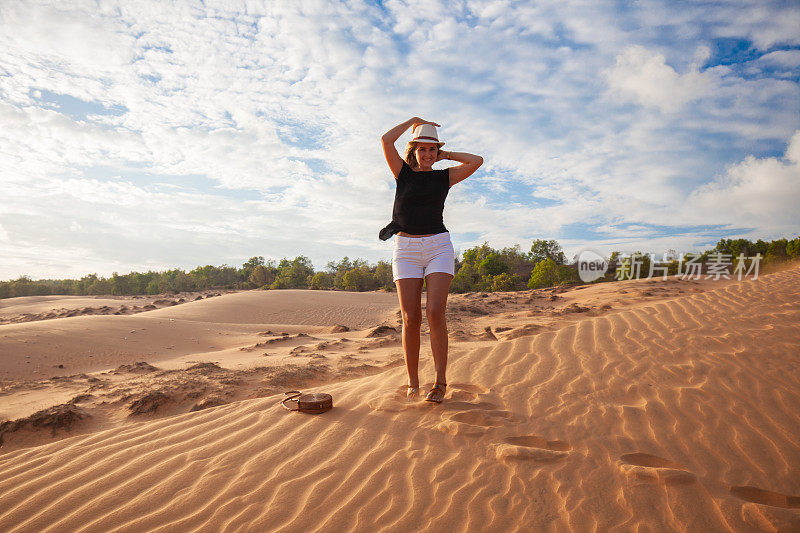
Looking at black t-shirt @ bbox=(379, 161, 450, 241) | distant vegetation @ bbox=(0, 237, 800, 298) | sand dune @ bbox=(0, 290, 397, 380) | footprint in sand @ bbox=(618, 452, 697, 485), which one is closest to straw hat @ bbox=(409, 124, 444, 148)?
black t-shirt @ bbox=(379, 161, 450, 241)

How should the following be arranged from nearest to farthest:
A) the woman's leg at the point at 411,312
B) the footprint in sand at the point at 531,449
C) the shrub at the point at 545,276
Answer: the footprint in sand at the point at 531,449 < the woman's leg at the point at 411,312 < the shrub at the point at 545,276

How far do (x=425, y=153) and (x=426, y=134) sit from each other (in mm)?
147

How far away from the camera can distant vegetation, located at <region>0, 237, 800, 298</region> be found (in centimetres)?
2916

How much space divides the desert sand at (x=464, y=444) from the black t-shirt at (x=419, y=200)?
4.77 ft

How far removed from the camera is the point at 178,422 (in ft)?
10.9

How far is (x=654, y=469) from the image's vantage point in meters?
2.36

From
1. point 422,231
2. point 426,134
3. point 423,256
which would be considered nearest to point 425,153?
point 426,134

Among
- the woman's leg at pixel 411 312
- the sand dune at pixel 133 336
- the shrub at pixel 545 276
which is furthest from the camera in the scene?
the shrub at pixel 545 276

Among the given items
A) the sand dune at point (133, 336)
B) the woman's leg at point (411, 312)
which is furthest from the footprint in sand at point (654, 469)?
the sand dune at point (133, 336)

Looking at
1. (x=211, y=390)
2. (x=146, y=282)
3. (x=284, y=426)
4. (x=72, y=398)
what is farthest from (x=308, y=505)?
(x=146, y=282)

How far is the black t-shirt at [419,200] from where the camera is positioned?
10.7 feet

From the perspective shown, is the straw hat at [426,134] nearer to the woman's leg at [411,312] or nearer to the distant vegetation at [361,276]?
the woman's leg at [411,312]

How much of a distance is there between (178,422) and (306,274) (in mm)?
40836

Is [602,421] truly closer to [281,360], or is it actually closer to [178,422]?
[178,422]
